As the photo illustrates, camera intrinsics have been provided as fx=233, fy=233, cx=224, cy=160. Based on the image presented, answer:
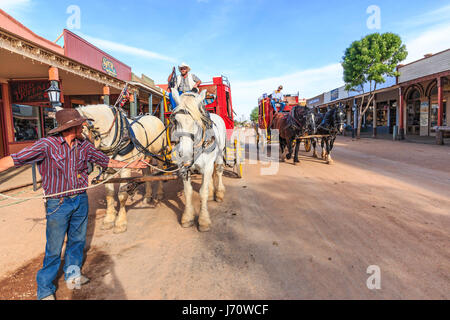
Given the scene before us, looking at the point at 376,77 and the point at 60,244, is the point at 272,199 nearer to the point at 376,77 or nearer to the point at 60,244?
the point at 60,244

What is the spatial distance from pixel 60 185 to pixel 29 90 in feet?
33.8

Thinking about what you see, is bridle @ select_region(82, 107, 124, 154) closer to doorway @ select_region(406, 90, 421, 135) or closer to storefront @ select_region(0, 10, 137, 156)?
storefront @ select_region(0, 10, 137, 156)

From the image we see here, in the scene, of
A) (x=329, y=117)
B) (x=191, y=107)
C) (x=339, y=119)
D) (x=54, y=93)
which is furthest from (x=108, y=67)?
(x=191, y=107)

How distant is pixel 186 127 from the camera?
3076mm

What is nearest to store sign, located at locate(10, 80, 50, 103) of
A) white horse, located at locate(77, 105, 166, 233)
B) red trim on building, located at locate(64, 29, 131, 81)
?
red trim on building, located at locate(64, 29, 131, 81)

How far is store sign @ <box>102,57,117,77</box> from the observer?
13.6 meters

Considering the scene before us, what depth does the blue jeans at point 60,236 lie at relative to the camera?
222 cm

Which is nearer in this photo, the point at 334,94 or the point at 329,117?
the point at 329,117

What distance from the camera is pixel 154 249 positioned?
10.4 feet

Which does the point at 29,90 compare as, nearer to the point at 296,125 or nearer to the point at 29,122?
the point at 29,122

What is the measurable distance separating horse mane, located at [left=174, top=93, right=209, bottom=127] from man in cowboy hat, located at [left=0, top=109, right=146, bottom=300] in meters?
1.25

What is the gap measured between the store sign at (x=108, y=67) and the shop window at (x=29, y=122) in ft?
12.7
